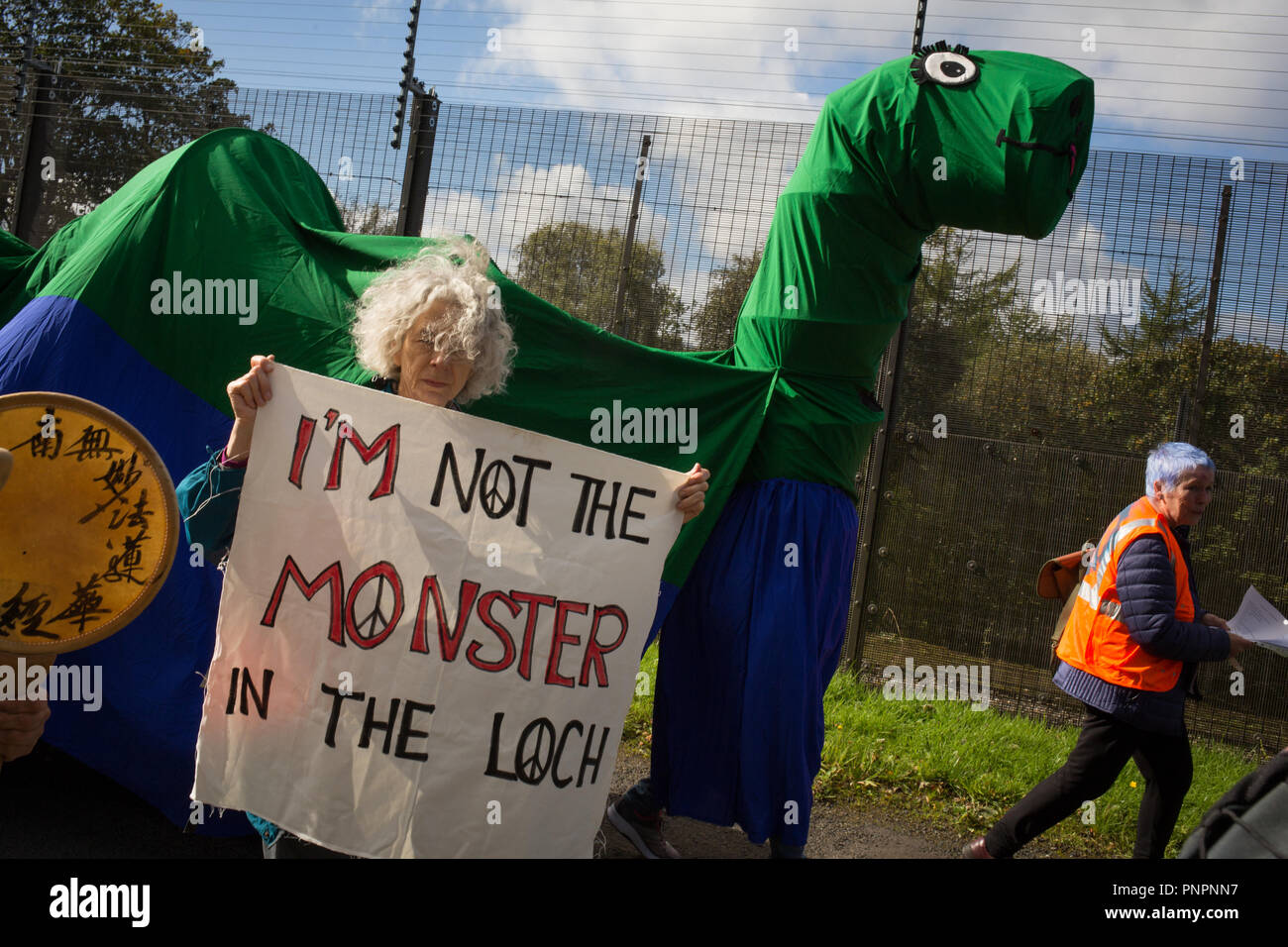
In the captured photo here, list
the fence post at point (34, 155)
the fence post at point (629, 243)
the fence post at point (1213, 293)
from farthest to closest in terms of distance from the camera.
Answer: the fence post at point (34, 155), the fence post at point (629, 243), the fence post at point (1213, 293)

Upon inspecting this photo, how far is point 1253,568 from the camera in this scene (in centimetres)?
542

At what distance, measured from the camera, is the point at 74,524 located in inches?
80.3

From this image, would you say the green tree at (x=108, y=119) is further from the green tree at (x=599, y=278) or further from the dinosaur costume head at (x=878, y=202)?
the dinosaur costume head at (x=878, y=202)

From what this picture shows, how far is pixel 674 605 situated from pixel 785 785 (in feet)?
2.20

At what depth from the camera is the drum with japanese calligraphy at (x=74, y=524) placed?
6.44ft

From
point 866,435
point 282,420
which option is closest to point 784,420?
point 866,435

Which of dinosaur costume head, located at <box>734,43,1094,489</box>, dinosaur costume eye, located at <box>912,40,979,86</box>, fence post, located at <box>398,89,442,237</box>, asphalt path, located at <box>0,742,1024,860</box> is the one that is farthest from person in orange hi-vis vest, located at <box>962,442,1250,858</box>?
fence post, located at <box>398,89,442,237</box>

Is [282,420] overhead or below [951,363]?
below

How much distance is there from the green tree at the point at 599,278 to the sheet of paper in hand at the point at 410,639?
10.6 feet
